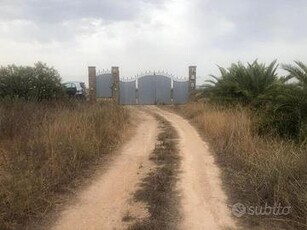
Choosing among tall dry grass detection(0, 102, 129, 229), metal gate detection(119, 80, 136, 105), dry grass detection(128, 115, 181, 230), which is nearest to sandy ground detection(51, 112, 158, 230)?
dry grass detection(128, 115, 181, 230)

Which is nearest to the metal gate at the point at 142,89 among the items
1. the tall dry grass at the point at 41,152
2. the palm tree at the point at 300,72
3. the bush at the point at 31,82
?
the bush at the point at 31,82

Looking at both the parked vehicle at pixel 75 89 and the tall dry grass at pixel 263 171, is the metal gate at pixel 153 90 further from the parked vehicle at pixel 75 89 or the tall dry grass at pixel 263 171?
the tall dry grass at pixel 263 171

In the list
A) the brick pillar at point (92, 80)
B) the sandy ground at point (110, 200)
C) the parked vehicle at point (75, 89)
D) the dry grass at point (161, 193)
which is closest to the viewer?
the dry grass at point (161, 193)

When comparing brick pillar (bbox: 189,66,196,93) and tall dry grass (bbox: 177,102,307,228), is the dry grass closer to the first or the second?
tall dry grass (bbox: 177,102,307,228)

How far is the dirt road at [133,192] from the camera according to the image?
6.89 m

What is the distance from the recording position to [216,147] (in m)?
12.8

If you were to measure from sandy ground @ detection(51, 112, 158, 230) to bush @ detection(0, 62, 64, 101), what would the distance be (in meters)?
10.8

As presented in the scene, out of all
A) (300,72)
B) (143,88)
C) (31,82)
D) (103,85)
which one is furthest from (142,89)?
(300,72)

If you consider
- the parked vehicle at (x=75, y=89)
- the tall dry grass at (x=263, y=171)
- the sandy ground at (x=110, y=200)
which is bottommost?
the sandy ground at (x=110, y=200)

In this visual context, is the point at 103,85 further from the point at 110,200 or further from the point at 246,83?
the point at 110,200

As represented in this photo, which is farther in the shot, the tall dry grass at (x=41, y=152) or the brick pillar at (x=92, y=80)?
the brick pillar at (x=92, y=80)

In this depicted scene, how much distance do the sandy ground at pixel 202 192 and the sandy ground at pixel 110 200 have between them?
773mm

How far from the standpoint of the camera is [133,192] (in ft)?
27.5

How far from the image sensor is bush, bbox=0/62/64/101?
21625 millimetres
